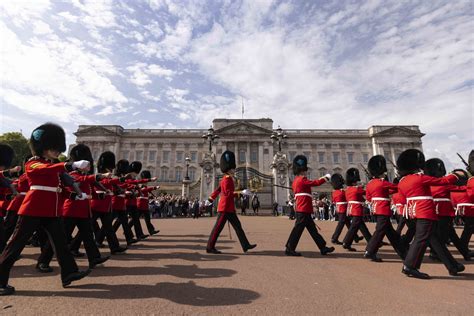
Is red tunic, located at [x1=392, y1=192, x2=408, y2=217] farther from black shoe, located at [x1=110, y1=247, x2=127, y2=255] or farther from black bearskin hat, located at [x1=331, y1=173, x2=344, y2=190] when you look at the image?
black shoe, located at [x1=110, y1=247, x2=127, y2=255]

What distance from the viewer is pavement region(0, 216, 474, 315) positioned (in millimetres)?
3234

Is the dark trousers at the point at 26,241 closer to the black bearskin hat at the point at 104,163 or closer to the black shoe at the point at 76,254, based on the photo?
the black shoe at the point at 76,254

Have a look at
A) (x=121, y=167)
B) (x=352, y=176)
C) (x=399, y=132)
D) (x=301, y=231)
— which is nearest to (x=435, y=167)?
(x=352, y=176)

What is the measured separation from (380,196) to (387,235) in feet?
2.73

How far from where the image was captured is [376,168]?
6.62 m

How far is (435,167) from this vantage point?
25.4 feet

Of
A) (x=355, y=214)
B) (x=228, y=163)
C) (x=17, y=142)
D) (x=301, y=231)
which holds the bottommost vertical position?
(x=301, y=231)

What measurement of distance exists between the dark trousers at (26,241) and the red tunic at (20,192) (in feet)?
7.66

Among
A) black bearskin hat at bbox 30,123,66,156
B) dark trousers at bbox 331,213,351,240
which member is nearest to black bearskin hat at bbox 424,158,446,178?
dark trousers at bbox 331,213,351,240

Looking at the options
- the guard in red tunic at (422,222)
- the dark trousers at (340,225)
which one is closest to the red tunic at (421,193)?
the guard in red tunic at (422,222)

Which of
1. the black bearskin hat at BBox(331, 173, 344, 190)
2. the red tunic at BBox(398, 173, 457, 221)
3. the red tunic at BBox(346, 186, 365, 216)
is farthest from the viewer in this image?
the black bearskin hat at BBox(331, 173, 344, 190)

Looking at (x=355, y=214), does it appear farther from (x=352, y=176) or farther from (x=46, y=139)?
(x=46, y=139)

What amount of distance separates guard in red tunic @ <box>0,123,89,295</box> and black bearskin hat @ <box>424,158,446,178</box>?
26.9 feet

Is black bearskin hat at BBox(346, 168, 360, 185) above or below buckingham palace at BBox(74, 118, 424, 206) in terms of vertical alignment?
below
